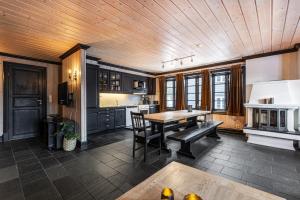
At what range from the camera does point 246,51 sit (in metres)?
4.03

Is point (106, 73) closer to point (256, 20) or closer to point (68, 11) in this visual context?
point (68, 11)

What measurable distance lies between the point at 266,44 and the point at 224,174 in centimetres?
321

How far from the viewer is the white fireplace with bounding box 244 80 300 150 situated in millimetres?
3471

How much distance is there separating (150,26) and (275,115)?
3.76 m

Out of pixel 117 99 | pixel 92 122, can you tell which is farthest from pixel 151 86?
pixel 92 122

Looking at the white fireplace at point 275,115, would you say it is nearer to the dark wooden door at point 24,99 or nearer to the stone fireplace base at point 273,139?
the stone fireplace base at point 273,139

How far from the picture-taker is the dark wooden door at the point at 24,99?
413cm

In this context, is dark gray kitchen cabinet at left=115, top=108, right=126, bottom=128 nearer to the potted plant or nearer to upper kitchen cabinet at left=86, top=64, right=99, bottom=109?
upper kitchen cabinet at left=86, top=64, right=99, bottom=109

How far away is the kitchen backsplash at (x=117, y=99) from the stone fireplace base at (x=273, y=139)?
4.49 meters

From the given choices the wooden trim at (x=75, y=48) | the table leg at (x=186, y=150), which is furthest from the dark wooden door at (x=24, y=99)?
the table leg at (x=186, y=150)

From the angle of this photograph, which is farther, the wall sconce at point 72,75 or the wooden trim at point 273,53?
the wooden trim at point 273,53

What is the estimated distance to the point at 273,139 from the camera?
11.8 ft

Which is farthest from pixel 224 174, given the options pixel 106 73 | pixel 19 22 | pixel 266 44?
pixel 106 73

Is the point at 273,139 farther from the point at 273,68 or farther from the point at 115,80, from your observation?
the point at 115,80
